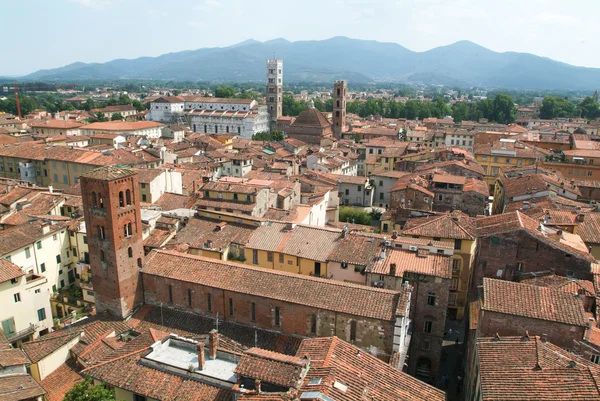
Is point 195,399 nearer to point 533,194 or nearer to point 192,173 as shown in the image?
point 533,194

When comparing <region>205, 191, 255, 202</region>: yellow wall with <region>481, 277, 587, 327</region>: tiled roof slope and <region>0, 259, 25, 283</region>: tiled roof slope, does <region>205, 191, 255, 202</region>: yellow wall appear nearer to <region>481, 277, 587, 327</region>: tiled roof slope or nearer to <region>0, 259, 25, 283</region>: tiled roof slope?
<region>0, 259, 25, 283</region>: tiled roof slope

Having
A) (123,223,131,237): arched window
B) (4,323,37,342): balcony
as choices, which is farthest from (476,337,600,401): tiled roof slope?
(4,323,37,342): balcony

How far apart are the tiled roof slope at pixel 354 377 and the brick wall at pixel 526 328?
208 inches

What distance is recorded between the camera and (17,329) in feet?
107

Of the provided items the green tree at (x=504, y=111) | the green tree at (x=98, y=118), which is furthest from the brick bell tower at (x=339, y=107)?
the green tree at (x=98, y=118)

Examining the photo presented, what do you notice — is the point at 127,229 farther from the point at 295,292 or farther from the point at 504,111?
the point at 504,111

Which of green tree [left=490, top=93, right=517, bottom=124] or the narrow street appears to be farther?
green tree [left=490, top=93, right=517, bottom=124]

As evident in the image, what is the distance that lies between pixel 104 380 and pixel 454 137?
94069mm

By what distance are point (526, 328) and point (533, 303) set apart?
1375 millimetres

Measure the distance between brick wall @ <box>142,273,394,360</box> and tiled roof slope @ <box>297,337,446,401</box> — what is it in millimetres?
3202

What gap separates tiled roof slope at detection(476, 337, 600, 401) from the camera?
17.2 m

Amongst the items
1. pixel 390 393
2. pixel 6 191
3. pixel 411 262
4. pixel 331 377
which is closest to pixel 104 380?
pixel 331 377

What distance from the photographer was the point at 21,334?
32.6 metres

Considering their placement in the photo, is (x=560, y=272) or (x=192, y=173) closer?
(x=560, y=272)
